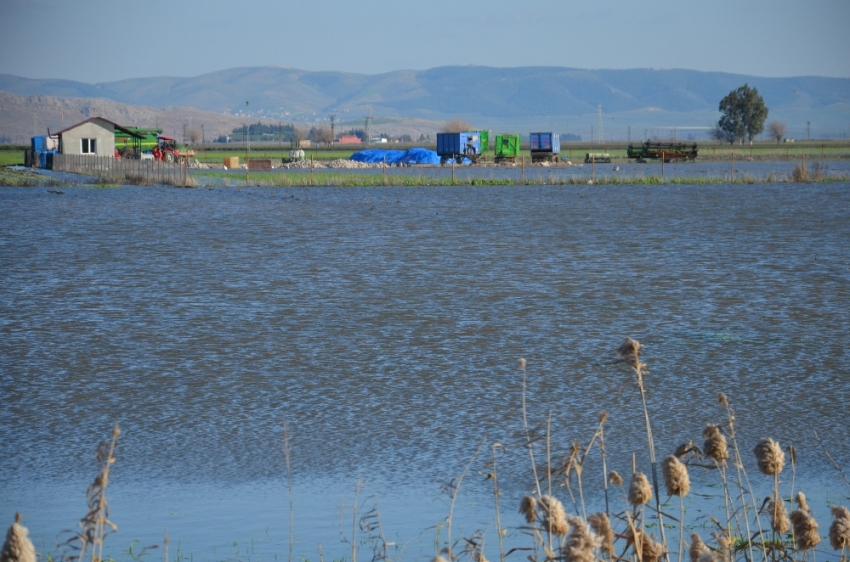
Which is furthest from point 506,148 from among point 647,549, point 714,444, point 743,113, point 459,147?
point 647,549

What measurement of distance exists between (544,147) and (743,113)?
78.5 m

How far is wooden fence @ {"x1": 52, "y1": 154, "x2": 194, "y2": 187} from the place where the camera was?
2221 inches

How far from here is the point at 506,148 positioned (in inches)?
3708

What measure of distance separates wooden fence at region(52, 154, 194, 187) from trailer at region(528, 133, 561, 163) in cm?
4042

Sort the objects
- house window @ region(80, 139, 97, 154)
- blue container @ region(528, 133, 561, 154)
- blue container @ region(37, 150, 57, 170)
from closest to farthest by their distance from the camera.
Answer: house window @ region(80, 139, 97, 154), blue container @ region(37, 150, 57, 170), blue container @ region(528, 133, 561, 154)

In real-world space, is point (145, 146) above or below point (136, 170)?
above

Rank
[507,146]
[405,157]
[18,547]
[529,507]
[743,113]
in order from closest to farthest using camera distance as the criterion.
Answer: [18,547]
[529,507]
[507,146]
[405,157]
[743,113]

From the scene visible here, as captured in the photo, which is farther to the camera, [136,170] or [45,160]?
[45,160]

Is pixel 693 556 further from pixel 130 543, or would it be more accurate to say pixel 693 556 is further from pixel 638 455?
pixel 638 455

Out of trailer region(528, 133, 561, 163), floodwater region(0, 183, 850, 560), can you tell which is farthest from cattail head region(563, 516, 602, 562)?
trailer region(528, 133, 561, 163)

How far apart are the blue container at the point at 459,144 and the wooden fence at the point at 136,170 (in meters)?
33.0

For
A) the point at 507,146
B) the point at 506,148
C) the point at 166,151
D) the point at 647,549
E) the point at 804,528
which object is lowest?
the point at 647,549

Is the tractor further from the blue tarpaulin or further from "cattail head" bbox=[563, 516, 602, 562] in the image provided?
"cattail head" bbox=[563, 516, 602, 562]

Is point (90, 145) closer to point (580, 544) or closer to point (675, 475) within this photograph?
point (675, 475)
